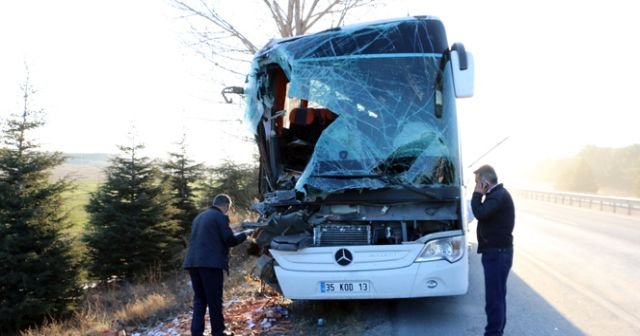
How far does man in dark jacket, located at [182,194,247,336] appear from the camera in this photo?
16.6ft

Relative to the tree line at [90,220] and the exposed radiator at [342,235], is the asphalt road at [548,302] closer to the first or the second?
the exposed radiator at [342,235]

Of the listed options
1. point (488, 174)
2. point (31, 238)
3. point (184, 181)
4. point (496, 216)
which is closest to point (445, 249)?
point (496, 216)

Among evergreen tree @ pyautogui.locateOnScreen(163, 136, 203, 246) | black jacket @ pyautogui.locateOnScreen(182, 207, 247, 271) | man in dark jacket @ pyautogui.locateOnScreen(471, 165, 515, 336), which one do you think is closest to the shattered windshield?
man in dark jacket @ pyautogui.locateOnScreen(471, 165, 515, 336)

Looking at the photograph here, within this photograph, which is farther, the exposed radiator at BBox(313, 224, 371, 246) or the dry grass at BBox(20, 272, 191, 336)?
the dry grass at BBox(20, 272, 191, 336)

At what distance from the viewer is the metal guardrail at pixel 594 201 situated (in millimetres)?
21953

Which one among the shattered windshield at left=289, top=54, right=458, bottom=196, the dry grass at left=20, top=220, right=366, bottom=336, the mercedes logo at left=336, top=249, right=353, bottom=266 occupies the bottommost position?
the dry grass at left=20, top=220, right=366, bottom=336

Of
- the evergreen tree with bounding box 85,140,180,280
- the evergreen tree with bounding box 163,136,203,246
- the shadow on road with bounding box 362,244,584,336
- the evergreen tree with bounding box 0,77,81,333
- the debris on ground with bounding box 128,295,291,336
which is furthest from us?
the evergreen tree with bounding box 163,136,203,246

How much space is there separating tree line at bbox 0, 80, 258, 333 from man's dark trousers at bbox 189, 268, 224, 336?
28.4ft

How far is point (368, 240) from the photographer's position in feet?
17.0

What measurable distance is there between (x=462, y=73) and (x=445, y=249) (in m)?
1.95

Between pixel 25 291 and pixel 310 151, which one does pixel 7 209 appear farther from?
pixel 310 151

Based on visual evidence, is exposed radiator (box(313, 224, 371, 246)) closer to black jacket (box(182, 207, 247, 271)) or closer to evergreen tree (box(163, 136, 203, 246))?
black jacket (box(182, 207, 247, 271))

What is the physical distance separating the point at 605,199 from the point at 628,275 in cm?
1902

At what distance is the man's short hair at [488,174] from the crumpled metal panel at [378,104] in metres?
0.65
